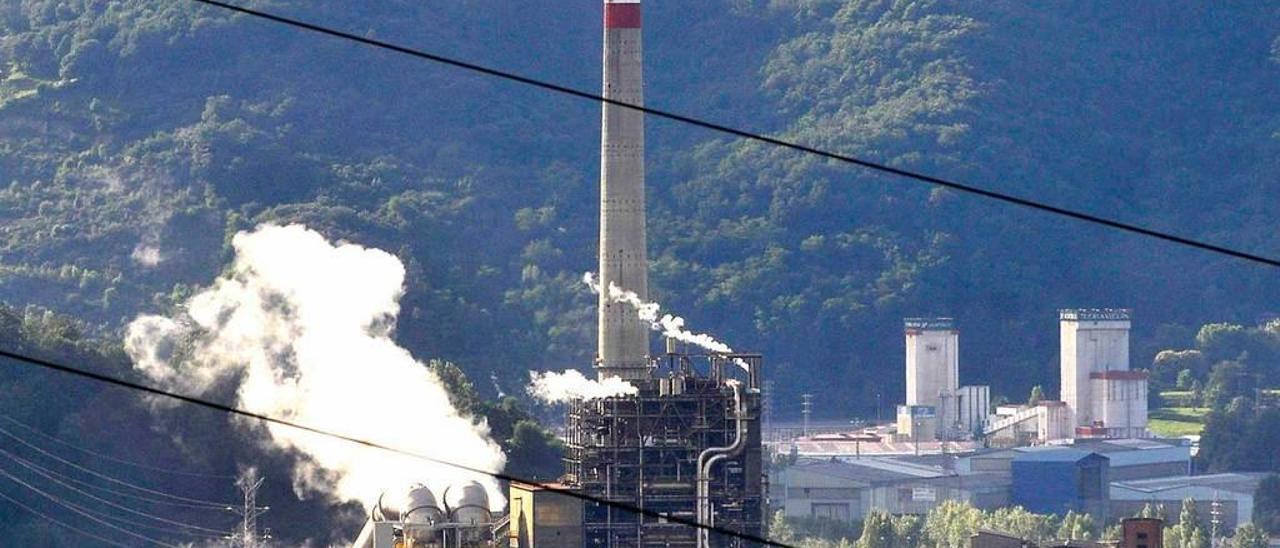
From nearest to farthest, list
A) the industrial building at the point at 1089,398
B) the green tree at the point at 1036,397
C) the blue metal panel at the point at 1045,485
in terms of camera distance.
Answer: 1. the blue metal panel at the point at 1045,485
2. the industrial building at the point at 1089,398
3. the green tree at the point at 1036,397

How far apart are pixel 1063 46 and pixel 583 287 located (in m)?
60.1

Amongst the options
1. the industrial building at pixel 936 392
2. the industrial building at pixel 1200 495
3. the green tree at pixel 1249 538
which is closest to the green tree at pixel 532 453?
the green tree at pixel 1249 538

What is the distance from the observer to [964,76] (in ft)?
579

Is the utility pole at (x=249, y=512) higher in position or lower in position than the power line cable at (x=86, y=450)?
lower

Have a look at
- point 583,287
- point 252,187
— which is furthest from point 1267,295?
point 252,187

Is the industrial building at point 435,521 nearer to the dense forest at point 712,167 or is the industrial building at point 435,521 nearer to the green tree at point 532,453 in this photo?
the green tree at point 532,453

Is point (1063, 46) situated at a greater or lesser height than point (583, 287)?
greater

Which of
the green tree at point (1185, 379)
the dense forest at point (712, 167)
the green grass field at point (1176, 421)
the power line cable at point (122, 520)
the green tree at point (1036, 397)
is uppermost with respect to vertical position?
the dense forest at point (712, 167)

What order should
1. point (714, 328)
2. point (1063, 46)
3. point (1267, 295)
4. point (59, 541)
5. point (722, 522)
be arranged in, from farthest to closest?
point (1063, 46)
point (1267, 295)
point (714, 328)
point (59, 541)
point (722, 522)

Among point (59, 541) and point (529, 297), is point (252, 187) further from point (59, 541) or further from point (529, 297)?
point (59, 541)

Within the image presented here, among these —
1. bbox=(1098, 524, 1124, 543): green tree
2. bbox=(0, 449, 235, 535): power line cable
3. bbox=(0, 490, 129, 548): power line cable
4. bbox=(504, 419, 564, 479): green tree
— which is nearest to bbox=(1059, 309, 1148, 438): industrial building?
Result: bbox=(1098, 524, 1124, 543): green tree

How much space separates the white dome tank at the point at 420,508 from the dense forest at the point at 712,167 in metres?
48.3

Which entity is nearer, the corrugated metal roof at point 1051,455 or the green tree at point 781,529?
the green tree at point 781,529

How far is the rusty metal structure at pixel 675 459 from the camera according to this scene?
194 feet
